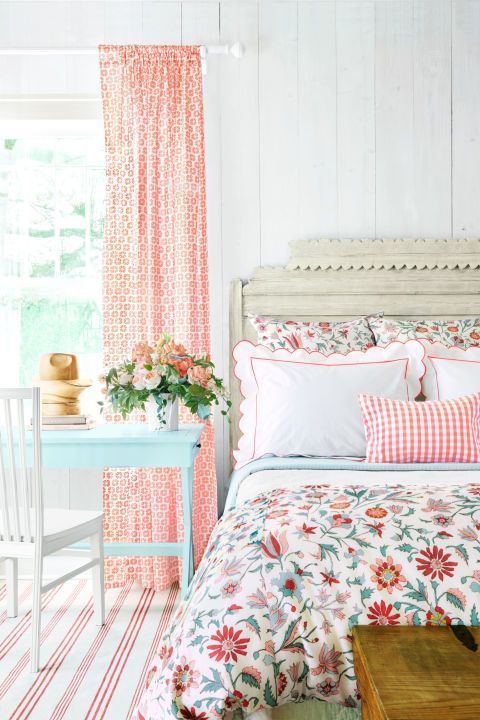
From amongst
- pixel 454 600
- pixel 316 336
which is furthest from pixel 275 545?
pixel 316 336

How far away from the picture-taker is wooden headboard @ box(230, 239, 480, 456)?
10.4 feet

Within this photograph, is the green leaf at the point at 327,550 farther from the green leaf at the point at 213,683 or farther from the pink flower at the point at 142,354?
the pink flower at the point at 142,354

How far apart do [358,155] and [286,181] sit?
1.24ft

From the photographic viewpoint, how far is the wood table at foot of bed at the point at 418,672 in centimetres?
94

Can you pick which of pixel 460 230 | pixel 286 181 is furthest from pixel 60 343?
pixel 460 230

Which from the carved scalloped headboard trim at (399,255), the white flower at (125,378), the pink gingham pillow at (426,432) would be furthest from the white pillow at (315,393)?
the carved scalloped headboard trim at (399,255)

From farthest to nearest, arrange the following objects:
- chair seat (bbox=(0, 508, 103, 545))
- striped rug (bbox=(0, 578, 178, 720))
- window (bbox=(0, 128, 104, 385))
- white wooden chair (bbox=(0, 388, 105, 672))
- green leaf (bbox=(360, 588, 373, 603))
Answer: window (bbox=(0, 128, 104, 385)) → chair seat (bbox=(0, 508, 103, 545)) → white wooden chair (bbox=(0, 388, 105, 672)) → striped rug (bbox=(0, 578, 178, 720)) → green leaf (bbox=(360, 588, 373, 603))

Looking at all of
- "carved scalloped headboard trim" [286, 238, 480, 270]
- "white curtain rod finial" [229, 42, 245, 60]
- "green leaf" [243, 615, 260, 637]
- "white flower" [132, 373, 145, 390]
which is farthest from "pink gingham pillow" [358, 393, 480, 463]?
"white curtain rod finial" [229, 42, 245, 60]

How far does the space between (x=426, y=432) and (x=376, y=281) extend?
1.12 metres

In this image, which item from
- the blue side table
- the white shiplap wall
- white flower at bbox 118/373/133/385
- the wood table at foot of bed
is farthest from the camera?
the white shiplap wall

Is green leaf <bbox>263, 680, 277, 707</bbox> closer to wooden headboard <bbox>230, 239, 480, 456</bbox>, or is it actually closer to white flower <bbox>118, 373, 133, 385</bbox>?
white flower <bbox>118, 373, 133, 385</bbox>

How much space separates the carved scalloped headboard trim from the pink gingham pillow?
1046mm

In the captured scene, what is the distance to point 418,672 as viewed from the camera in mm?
1029

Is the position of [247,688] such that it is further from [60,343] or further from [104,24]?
[104,24]
